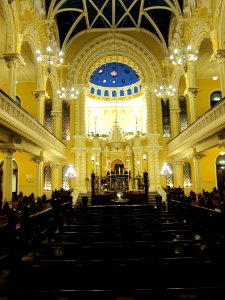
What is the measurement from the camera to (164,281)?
5.24 meters

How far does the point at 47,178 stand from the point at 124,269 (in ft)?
72.7

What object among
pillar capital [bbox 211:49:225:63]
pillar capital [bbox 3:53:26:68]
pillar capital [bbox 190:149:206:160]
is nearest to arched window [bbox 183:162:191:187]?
pillar capital [bbox 190:149:206:160]

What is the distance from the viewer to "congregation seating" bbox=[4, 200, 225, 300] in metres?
4.28

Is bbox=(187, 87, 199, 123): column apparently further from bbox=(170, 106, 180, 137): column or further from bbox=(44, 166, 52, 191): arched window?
bbox=(44, 166, 52, 191): arched window

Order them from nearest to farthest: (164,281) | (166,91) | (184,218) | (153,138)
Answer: (164,281)
(184,218)
(166,91)
(153,138)

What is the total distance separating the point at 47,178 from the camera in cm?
2644

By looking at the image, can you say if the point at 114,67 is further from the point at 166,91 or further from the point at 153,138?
the point at 166,91

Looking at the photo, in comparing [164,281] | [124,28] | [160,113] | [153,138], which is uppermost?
[124,28]

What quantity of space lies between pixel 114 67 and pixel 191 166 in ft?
52.6

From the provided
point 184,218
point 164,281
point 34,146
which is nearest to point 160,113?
point 34,146

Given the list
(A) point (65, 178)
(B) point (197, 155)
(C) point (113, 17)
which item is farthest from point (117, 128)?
(B) point (197, 155)

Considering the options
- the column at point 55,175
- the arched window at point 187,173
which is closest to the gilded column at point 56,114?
the column at point 55,175

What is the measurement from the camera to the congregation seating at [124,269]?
4.28m

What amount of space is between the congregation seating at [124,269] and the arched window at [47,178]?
1848cm
